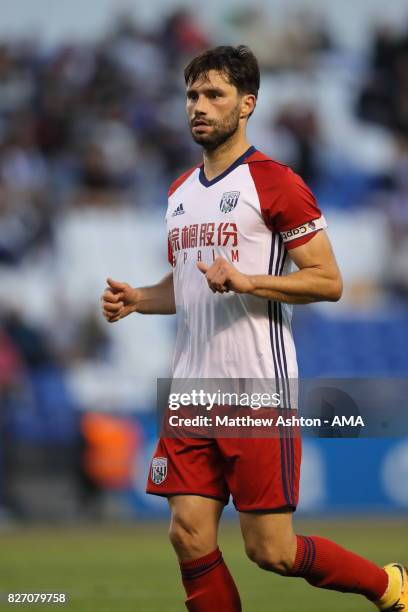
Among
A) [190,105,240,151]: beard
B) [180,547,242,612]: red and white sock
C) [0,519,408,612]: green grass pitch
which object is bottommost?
[0,519,408,612]: green grass pitch

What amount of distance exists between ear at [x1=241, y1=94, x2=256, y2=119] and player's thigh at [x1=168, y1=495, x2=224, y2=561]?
1555 millimetres

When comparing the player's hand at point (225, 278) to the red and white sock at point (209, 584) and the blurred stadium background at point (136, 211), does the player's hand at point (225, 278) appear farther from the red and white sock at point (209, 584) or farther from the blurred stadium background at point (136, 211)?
the blurred stadium background at point (136, 211)

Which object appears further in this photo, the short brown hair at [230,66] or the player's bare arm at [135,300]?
the player's bare arm at [135,300]

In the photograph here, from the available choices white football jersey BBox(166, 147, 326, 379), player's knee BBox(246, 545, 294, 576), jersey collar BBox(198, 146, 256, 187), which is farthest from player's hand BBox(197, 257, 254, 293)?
player's knee BBox(246, 545, 294, 576)

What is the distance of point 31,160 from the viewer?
1606cm

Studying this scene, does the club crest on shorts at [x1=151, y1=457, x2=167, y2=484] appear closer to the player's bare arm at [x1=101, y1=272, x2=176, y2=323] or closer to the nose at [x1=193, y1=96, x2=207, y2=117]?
the player's bare arm at [x1=101, y1=272, x2=176, y2=323]

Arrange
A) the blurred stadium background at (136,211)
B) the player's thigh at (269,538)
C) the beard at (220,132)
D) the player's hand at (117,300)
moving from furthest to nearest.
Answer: the blurred stadium background at (136,211) < the player's hand at (117,300) < the beard at (220,132) < the player's thigh at (269,538)

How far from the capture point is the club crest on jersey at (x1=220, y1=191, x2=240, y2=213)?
5.11 meters

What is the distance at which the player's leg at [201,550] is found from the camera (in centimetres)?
497

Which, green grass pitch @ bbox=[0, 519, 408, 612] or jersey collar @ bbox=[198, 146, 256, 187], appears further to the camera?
green grass pitch @ bbox=[0, 519, 408, 612]

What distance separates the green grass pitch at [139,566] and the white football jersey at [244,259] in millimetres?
2079

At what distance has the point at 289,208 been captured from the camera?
499 centimetres

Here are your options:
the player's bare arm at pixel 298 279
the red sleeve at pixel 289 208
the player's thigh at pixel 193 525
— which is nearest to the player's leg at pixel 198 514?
the player's thigh at pixel 193 525

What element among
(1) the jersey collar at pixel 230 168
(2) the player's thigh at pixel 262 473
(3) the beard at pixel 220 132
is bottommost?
(2) the player's thigh at pixel 262 473
